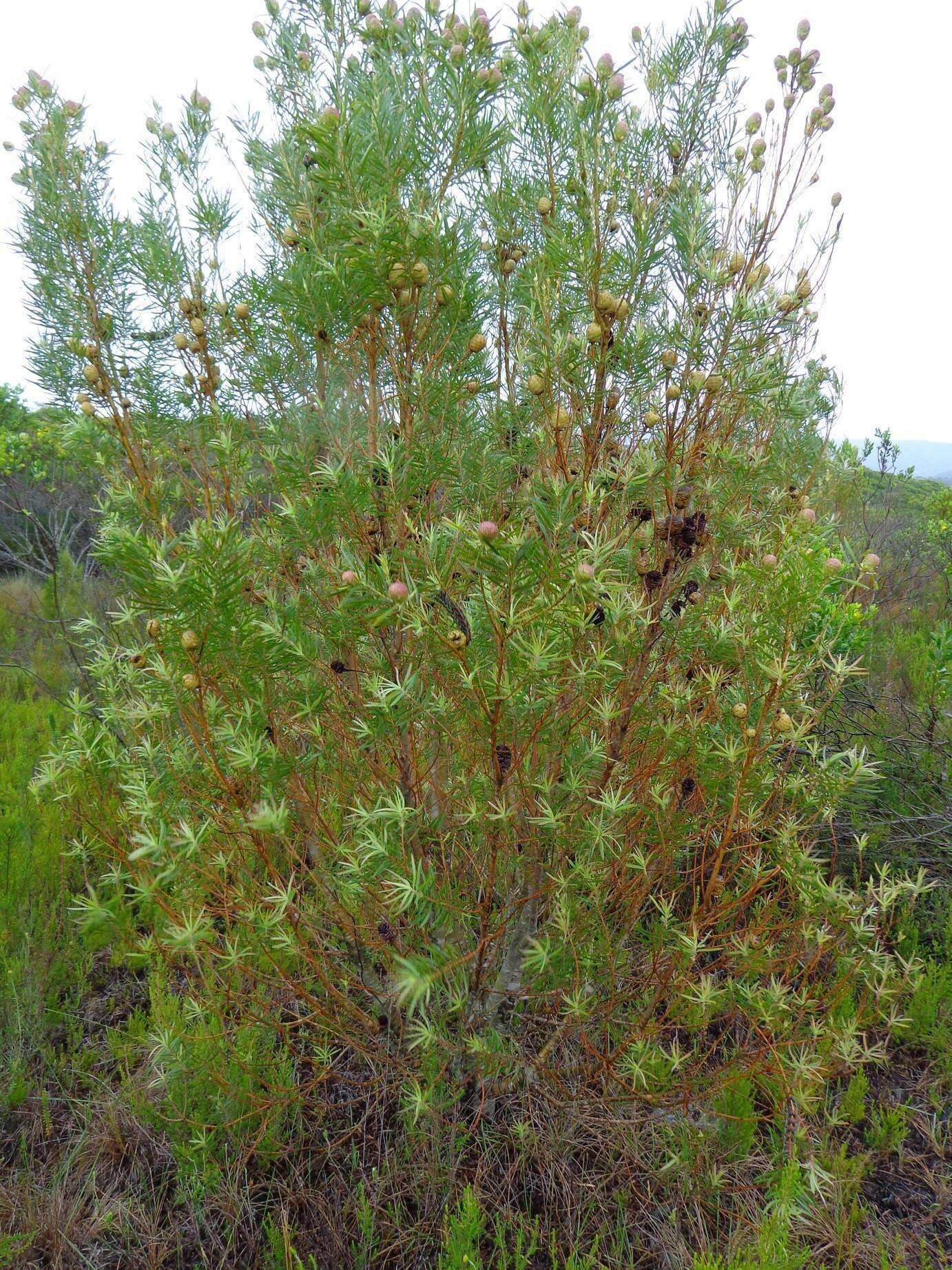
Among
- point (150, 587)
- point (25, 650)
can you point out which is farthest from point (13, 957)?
point (25, 650)

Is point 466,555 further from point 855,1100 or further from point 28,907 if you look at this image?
point 28,907

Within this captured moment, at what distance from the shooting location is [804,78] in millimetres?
1673

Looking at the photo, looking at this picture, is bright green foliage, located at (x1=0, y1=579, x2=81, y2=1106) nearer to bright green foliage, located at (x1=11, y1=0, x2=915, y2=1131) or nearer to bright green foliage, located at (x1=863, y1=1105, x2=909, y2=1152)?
bright green foliage, located at (x1=11, y1=0, x2=915, y2=1131)

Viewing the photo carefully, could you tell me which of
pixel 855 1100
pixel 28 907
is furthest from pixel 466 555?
pixel 28 907

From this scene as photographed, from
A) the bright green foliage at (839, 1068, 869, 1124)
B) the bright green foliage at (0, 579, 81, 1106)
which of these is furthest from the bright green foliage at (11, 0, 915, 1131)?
the bright green foliage at (0, 579, 81, 1106)

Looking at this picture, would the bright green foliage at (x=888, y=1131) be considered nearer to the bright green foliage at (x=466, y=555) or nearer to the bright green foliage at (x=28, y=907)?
the bright green foliage at (x=466, y=555)

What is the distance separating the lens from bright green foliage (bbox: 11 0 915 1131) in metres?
1.34

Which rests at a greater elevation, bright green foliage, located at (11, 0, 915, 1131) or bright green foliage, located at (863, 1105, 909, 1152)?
bright green foliage, located at (11, 0, 915, 1131)

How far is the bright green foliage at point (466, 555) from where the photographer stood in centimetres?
134

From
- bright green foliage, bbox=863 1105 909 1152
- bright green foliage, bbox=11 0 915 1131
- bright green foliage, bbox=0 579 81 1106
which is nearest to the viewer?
bright green foliage, bbox=11 0 915 1131

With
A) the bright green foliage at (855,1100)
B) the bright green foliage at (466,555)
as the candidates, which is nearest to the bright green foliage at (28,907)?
the bright green foliage at (466,555)

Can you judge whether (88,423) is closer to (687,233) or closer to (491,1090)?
(687,233)

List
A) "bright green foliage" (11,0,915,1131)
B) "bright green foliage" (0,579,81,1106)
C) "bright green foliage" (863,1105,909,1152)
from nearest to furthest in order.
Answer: "bright green foliage" (11,0,915,1131) → "bright green foliage" (863,1105,909,1152) → "bright green foliage" (0,579,81,1106)

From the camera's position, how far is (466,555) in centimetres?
117
